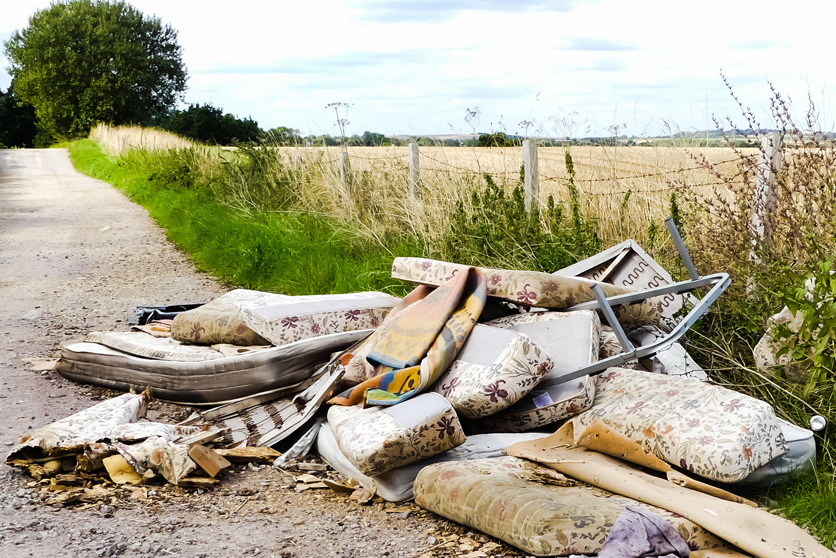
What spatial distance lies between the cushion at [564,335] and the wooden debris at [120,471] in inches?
79.2

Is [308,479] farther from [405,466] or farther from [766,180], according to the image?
[766,180]

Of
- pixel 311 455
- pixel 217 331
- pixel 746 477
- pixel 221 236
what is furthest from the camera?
pixel 221 236

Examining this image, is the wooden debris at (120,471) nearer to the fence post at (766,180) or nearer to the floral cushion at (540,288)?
the floral cushion at (540,288)

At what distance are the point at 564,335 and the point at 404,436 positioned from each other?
1.09 meters

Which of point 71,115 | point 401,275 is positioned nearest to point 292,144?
point 401,275

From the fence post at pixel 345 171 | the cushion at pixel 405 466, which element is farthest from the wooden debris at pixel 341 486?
the fence post at pixel 345 171

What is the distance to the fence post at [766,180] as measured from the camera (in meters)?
4.91

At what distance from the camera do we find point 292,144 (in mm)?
12672

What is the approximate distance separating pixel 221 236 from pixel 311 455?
630cm

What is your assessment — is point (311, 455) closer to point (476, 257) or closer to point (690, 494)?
point (690, 494)

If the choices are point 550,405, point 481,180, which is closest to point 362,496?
point 550,405

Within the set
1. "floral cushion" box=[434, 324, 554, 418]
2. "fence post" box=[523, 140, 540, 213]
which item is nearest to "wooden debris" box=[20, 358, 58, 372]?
"floral cushion" box=[434, 324, 554, 418]

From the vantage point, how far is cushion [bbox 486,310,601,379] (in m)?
3.59

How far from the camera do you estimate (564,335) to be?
373 cm
